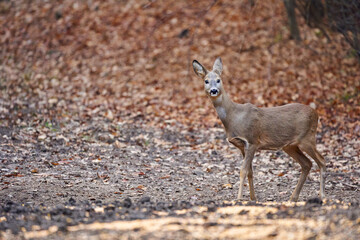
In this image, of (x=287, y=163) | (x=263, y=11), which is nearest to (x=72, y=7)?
(x=263, y=11)

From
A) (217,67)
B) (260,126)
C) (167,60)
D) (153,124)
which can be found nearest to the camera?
(260,126)

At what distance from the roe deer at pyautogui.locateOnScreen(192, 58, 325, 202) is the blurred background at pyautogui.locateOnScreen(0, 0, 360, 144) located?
287 cm

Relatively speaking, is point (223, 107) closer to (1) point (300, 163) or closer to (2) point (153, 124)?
(1) point (300, 163)

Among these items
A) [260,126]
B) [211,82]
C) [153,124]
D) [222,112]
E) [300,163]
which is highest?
[211,82]

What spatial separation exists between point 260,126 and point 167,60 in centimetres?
743

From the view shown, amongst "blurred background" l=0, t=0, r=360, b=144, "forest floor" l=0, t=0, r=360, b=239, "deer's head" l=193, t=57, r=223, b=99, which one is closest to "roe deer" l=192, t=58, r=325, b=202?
"deer's head" l=193, t=57, r=223, b=99

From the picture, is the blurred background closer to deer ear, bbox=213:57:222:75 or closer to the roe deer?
the roe deer

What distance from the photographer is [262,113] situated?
7.18 metres

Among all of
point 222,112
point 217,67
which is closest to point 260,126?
point 222,112

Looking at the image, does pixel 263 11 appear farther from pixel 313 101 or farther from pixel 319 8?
pixel 313 101

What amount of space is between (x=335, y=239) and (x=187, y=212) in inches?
57.6

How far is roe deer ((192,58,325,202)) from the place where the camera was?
22.9 feet

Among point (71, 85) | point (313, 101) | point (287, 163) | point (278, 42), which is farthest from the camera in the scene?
point (278, 42)

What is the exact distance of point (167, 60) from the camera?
14.1 metres
